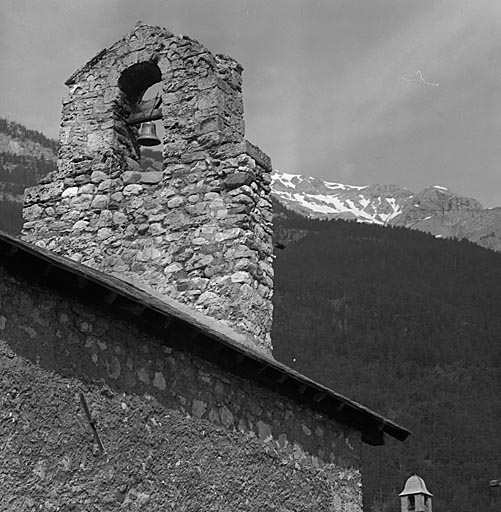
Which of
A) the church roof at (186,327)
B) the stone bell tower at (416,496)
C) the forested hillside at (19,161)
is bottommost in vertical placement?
the church roof at (186,327)

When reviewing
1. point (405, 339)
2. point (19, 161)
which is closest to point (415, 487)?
point (405, 339)

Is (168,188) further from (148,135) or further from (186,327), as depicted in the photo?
(186,327)

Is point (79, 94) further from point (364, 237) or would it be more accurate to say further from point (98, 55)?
point (364, 237)

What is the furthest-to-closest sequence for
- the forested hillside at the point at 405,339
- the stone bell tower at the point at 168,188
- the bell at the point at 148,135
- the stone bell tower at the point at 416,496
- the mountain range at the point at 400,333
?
the mountain range at the point at 400,333, the forested hillside at the point at 405,339, the stone bell tower at the point at 416,496, the bell at the point at 148,135, the stone bell tower at the point at 168,188

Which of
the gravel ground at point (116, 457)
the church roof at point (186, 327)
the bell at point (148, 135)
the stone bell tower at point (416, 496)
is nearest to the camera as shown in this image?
the gravel ground at point (116, 457)

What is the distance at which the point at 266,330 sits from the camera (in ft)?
29.0

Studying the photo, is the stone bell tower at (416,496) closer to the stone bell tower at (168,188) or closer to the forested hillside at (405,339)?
the stone bell tower at (168,188)

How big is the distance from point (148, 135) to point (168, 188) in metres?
0.82

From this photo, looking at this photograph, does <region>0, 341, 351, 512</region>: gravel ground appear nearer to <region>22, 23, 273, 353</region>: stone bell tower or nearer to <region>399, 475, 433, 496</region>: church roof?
<region>22, 23, 273, 353</region>: stone bell tower

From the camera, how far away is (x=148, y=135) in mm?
9766

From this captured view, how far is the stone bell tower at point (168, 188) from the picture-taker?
8.76 m

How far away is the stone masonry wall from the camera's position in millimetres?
5539

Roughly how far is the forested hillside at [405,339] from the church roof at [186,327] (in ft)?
105

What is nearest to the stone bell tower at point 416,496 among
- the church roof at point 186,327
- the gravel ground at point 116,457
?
the church roof at point 186,327
